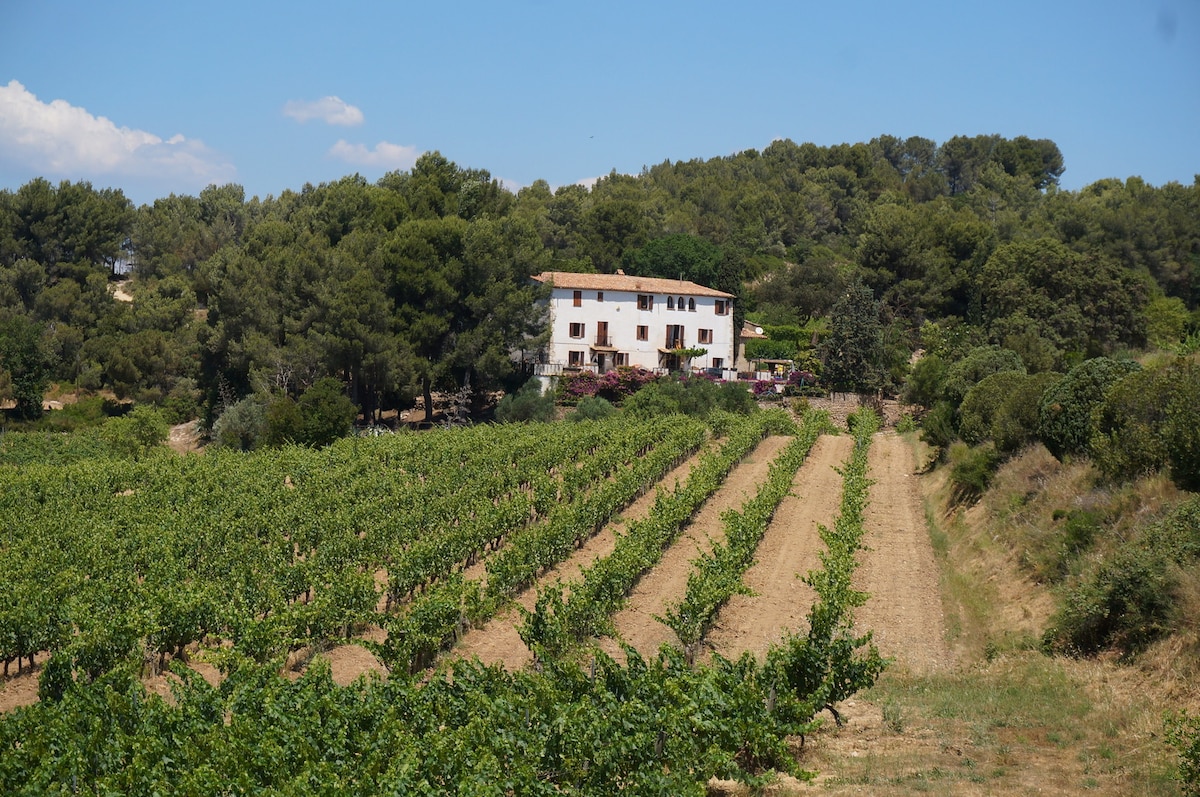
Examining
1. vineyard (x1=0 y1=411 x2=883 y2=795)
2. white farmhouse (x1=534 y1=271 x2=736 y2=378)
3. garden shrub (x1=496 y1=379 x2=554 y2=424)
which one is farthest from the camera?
white farmhouse (x1=534 y1=271 x2=736 y2=378)

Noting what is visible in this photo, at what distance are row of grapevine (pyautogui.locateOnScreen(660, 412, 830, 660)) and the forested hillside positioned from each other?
58.8 ft

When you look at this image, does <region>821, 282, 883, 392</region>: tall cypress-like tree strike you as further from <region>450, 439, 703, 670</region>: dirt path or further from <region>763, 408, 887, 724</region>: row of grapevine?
<region>763, 408, 887, 724</region>: row of grapevine

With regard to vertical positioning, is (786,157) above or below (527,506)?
above

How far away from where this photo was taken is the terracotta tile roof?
59.9 m

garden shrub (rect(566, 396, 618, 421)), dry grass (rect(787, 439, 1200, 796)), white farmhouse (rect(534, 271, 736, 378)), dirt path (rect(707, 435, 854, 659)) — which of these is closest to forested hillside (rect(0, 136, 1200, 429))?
white farmhouse (rect(534, 271, 736, 378))

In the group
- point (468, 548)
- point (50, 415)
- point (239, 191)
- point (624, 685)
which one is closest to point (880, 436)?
point (468, 548)

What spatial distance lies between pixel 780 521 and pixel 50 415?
4867cm

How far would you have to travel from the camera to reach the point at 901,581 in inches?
897

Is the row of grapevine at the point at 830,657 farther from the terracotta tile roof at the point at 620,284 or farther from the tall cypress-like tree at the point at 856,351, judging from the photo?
the terracotta tile roof at the point at 620,284

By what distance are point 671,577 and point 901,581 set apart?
4.94m

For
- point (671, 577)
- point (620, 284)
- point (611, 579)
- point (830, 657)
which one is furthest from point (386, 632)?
point (620, 284)

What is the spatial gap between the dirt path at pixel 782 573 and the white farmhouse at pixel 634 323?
78.5 ft

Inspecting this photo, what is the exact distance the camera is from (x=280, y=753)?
1029 cm

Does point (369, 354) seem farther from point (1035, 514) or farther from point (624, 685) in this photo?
point (624, 685)
